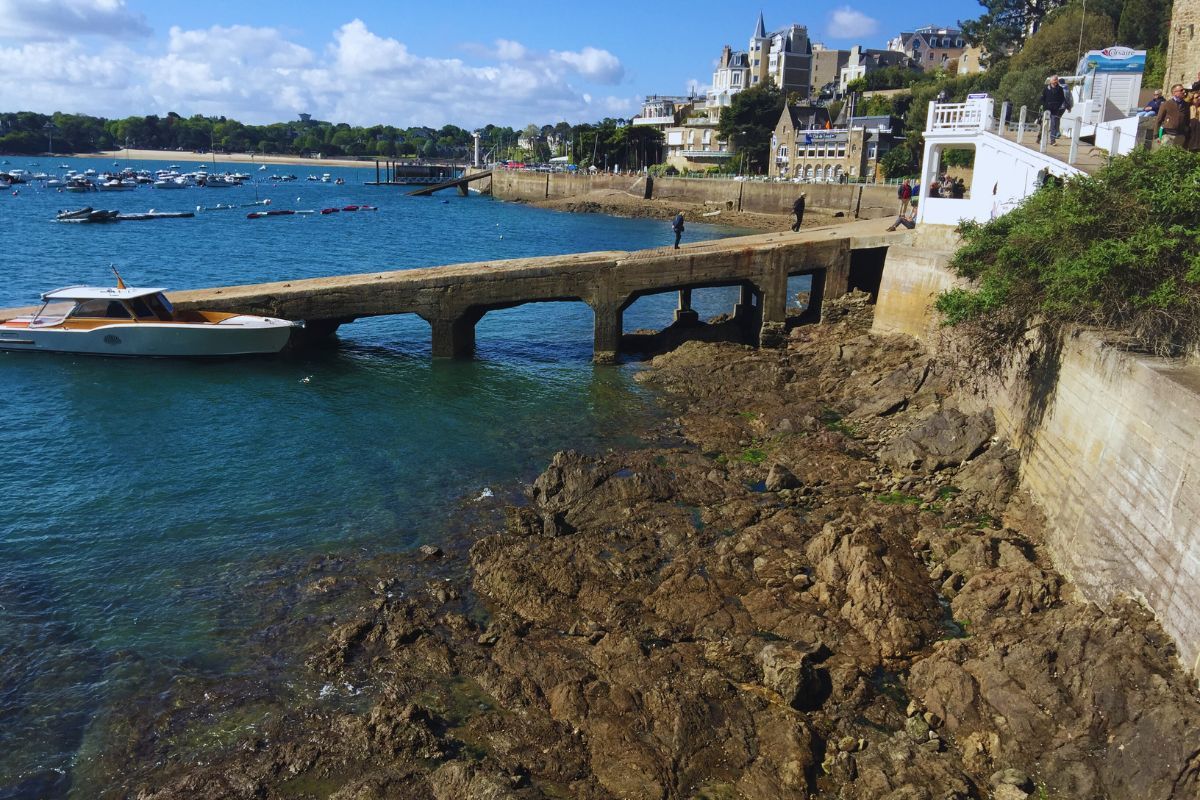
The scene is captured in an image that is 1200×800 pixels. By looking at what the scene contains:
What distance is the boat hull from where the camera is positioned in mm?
28906

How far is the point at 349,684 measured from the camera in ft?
41.0

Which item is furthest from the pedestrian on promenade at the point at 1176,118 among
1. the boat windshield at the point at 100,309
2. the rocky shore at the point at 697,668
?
the boat windshield at the point at 100,309

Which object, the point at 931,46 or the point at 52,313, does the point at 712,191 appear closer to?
the point at 52,313

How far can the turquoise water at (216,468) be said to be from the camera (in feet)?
44.0

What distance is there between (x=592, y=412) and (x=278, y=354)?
40.9 ft

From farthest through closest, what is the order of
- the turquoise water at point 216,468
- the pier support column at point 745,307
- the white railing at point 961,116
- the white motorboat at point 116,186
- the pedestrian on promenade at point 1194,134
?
1. the white motorboat at point 116,186
2. the pier support column at point 745,307
3. the white railing at point 961,116
4. the pedestrian on promenade at point 1194,134
5. the turquoise water at point 216,468

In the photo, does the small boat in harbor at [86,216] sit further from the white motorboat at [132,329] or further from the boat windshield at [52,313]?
the boat windshield at [52,313]

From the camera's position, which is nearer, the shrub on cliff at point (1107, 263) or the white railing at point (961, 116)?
the shrub on cliff at point (1107, 263)

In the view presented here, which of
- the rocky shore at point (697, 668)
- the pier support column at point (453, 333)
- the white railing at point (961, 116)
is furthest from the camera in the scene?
the pier support column at point (453, 333)

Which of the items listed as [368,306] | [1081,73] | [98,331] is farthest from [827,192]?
[98,331]

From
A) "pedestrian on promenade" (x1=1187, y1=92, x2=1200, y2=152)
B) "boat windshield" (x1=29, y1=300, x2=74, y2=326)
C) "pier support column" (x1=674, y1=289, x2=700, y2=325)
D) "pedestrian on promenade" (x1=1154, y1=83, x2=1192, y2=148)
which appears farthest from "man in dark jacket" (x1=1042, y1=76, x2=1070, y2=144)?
"boat windshield" (x1=29, y1=300, x2=74, y2=326)

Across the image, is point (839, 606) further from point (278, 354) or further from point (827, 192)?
point (827, 192)

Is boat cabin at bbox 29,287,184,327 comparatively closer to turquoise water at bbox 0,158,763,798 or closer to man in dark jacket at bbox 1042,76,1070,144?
turquoise water at bbox 0,158,763,798

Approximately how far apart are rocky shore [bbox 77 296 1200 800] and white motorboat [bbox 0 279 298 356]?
50.9 ft
